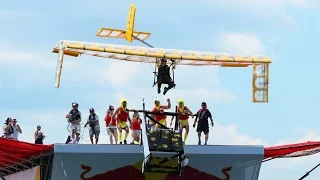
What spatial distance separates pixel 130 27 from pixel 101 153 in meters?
10.4

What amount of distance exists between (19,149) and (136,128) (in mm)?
4545

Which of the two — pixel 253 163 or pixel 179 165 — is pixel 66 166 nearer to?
pixel 179 165

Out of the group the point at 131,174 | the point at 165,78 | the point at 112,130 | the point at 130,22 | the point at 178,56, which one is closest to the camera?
the point at 112,130

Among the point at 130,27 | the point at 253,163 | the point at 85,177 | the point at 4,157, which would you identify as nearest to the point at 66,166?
the point at 85,177

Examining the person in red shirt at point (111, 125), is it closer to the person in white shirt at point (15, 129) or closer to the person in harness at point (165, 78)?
the person in harness at point (165, 78)

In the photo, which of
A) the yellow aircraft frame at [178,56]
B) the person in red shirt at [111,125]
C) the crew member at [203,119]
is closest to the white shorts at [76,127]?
the person in red shirt at [111,125]

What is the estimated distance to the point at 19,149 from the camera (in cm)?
3425

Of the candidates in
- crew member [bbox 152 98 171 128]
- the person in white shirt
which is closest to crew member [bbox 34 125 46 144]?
the person in white shirt

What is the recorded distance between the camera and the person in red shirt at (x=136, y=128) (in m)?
35.0

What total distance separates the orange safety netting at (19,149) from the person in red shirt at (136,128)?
329 centimetres

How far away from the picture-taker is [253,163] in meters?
36.7

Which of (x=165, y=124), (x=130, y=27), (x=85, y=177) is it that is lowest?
(x=85, y=177)

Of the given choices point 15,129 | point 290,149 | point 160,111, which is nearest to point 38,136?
point 15,129

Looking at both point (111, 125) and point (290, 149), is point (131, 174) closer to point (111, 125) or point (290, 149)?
point (111, 125)
